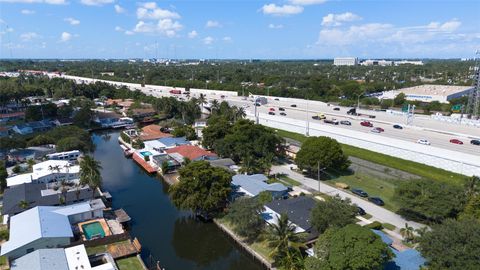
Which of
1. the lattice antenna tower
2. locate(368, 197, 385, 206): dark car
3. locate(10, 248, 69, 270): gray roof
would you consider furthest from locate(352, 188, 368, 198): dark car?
the lattice antenna tower

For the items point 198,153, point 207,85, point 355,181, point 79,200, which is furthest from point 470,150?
point 207,85

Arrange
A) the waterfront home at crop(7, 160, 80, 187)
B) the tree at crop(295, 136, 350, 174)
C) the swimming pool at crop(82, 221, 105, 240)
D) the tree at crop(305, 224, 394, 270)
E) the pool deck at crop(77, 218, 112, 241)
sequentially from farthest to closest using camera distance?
the tree at crop(295, 136, 350, 174), the waterfront home at crop(7, 160, 80, 187), the pool deck at crop(77, 218, 112, 241), the swimming pool at crop(82, 221, 105, 240), the tree at crop(305, 224, 394, 270)

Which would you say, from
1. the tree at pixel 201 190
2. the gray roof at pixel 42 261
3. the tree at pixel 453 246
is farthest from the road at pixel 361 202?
the gray roof at pixel 42 261

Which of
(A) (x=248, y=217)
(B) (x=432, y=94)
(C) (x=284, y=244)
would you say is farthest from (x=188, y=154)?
(B) (x=432, y=94)

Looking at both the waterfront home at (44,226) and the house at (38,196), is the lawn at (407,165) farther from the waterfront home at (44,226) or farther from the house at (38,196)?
the house at (38,196)

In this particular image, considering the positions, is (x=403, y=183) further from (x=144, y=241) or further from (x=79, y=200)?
(x=79, y=200)

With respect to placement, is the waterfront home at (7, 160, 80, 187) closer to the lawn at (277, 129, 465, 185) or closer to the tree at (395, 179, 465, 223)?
the tree at (395, 179, 465, 223)
